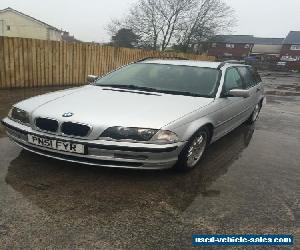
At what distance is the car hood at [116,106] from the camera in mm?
3539

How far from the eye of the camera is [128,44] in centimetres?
4288

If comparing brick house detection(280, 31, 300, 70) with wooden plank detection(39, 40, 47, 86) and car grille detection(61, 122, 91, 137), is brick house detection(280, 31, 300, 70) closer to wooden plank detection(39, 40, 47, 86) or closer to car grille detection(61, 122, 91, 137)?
wooden plank detection(39, 40, 47, 86)

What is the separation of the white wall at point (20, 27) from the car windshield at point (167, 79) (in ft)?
143

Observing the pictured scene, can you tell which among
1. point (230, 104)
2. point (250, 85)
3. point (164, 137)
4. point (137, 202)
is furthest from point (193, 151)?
point (250, 85)

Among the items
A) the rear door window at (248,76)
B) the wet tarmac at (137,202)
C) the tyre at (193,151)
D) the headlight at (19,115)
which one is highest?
the rear door window at (248,76)

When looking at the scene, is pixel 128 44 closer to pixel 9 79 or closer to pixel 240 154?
pixel 9 79

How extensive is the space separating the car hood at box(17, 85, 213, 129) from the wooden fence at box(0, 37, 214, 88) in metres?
6.25

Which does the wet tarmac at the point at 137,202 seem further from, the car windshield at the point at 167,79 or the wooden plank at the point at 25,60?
the wooden plank at the point at 25,60

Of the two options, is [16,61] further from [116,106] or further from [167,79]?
[116,106]

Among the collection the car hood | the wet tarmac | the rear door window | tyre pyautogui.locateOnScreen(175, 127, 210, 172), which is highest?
the rear door window

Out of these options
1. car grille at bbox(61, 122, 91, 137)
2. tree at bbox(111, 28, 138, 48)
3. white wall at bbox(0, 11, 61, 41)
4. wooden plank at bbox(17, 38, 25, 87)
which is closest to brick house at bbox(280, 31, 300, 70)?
tree at bbox(111, 28, 138, 48)

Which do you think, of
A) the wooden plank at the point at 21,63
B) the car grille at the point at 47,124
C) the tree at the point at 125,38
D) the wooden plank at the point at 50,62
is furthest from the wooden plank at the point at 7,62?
the tree at the point at 125,38

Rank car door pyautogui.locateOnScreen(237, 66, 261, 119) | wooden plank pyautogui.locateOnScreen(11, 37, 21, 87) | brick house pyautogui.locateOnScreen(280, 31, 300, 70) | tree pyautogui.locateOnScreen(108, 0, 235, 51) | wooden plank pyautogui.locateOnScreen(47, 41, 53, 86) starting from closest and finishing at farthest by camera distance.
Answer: car door pyautogui.locateOnScreen(237, 66, 261, 119) → wooden plank pyautogui.locateOnScreen(11, 37, 21, 87) → wooden plank pyautogui.locateOnScreen(47, 41, 53, 86) → tree pyautogui.locateOnScreen(108, 0, 235, 51) → brick house pyautogui.locateOnScreen(280, 31, 300, 70)

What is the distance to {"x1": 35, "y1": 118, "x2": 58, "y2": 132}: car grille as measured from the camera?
11.8 feet
